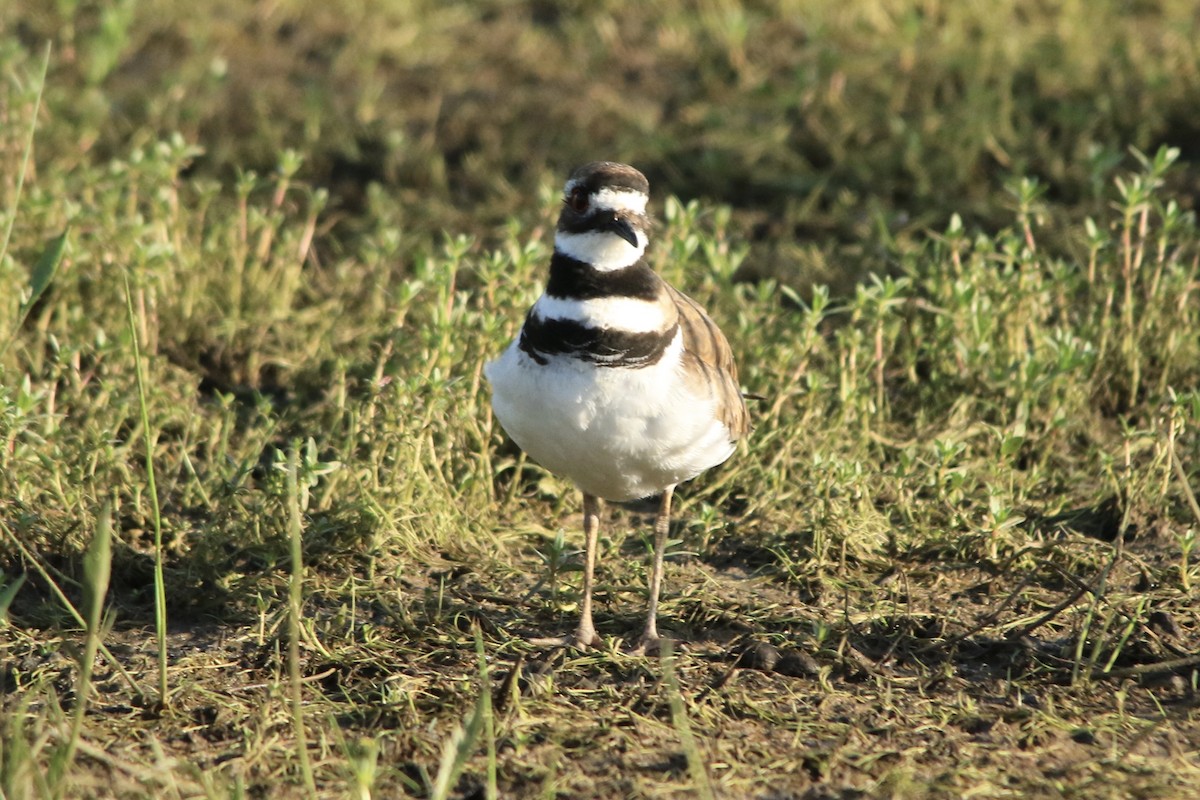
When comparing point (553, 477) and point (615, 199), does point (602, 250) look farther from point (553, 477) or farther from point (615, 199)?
point (553, 477)

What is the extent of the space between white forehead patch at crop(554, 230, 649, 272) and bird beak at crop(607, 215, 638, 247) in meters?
0.02

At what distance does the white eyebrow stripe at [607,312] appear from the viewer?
384cm

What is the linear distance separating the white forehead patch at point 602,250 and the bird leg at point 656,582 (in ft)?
2.37

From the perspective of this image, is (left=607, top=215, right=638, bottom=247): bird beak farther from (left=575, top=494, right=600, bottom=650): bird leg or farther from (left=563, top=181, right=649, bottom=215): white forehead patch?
(left=575, top=494, right=600, bottom=650): bird leg

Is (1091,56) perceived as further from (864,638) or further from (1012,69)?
(864,638)

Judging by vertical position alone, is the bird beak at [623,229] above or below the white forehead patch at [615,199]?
below

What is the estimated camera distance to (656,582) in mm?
4238

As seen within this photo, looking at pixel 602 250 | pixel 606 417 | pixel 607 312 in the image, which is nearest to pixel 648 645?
pixel 606 417

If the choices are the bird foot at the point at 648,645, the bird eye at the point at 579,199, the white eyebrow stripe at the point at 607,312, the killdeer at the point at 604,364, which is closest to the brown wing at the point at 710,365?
the killdeer at the point at 604,364

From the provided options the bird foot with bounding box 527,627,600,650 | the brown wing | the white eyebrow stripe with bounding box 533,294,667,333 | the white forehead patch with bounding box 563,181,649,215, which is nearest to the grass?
the bird foot with bounding box 527,627,600,650

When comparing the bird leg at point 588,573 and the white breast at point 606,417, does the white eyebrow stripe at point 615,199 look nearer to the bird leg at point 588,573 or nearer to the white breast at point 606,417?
the white breast at point 606,417

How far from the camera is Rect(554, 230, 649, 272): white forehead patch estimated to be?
3865 millimetres

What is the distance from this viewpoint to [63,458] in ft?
15.1

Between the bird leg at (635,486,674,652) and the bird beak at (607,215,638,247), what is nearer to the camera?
the bird beak at (607,215,638,247)
